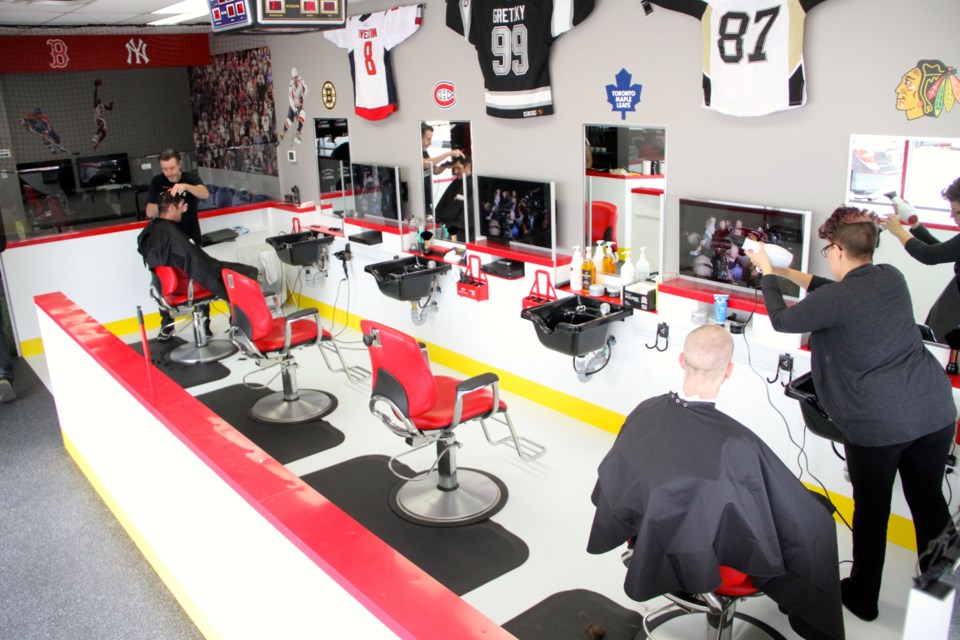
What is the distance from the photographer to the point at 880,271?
8.00 feet

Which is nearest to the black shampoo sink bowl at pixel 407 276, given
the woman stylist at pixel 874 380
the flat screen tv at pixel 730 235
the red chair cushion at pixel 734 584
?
the flat screen tv at pixel 730 235

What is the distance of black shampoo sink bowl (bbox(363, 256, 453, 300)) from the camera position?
16.0ft

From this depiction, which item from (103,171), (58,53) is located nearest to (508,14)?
(103,171)

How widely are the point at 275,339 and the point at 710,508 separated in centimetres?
297

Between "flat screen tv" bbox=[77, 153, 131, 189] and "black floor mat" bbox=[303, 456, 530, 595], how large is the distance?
3762 mm

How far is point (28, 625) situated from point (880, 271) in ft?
10.4

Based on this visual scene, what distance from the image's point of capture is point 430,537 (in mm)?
3381

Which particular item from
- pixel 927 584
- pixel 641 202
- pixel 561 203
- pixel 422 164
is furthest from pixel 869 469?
pixel 422 164

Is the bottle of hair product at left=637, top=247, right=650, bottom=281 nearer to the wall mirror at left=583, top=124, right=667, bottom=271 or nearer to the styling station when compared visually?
the wall mirror at left=583, top=124, right=667, bottom=271

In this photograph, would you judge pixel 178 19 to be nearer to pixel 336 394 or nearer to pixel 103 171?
pixel 103 171

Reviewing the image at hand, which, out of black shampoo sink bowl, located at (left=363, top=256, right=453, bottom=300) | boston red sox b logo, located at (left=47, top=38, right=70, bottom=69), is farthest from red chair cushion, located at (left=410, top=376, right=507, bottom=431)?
boston red sox b logo, located at (left=47, top=38, right=70, bottom=69)

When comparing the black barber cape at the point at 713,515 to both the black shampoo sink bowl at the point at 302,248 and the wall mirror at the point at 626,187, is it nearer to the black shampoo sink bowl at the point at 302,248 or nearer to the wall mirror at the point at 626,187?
the wall mirror at the point at 626,187

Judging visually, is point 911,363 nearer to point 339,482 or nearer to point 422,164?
point 339,482

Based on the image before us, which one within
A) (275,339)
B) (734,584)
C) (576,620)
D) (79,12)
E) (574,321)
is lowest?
(576,620)
